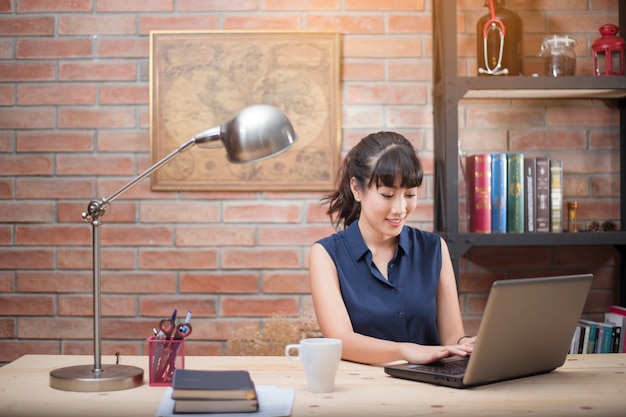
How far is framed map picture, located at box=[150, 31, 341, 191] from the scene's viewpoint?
9.08 feet

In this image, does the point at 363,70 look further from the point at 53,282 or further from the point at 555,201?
the point at 53,282

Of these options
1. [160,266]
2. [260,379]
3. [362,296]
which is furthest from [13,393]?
[160,266]

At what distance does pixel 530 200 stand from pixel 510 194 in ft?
0.24

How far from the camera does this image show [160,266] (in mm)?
2785

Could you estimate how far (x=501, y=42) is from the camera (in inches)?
102

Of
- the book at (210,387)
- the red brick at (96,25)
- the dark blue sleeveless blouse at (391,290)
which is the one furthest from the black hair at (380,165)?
the red brick at (96,25)

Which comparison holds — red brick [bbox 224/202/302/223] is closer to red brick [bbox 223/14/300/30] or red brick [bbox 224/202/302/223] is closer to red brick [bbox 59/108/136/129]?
red brick [bbox 59/108/136/129]

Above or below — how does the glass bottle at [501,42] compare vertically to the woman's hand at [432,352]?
above

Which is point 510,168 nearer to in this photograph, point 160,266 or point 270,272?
point 270,272

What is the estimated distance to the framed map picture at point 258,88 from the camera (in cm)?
277

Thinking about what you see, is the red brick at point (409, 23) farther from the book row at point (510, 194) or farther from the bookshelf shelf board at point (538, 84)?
the book row at point (510, 194)

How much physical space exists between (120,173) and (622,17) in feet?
6.35

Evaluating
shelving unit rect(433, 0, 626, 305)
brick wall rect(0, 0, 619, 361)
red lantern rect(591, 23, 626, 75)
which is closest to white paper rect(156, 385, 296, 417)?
shelving unit rect(433, 0, 626, 305)

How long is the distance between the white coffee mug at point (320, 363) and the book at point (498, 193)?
4.39 feet
